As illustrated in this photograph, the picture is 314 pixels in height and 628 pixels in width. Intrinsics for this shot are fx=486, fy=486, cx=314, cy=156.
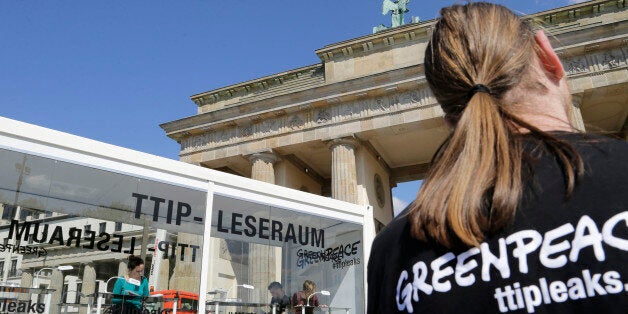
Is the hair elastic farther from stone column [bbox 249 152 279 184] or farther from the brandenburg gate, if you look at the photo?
stone column [bbox 249 152 279 184]

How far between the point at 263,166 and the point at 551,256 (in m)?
20.9

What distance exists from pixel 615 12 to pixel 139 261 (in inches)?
822

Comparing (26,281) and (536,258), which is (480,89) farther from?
(26,281)

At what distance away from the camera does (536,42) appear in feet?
4.12

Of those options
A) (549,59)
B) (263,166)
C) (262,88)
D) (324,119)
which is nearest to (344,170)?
(324,119)

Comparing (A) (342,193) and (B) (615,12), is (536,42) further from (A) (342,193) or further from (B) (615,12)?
(B) (615,12)

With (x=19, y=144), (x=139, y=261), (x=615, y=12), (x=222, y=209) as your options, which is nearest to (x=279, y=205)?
(x=222, y=209)

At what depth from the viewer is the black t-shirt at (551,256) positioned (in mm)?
843

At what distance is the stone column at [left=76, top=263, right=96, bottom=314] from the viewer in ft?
14.7

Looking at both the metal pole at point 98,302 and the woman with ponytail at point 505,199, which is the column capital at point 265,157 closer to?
the metal pole at point 98,302

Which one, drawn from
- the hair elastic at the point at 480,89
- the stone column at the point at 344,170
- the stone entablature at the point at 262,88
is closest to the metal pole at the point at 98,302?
the hair elastic at the point at 480,89

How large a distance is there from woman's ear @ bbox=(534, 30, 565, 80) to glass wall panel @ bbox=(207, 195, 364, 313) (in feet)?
14.3

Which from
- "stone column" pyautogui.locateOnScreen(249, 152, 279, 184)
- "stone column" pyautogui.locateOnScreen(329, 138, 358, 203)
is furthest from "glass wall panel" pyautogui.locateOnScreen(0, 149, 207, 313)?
"stone column" pyautogui.locateOnScreen(249, 152, 279, 184)

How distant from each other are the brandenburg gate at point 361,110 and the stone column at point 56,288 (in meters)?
15.9
